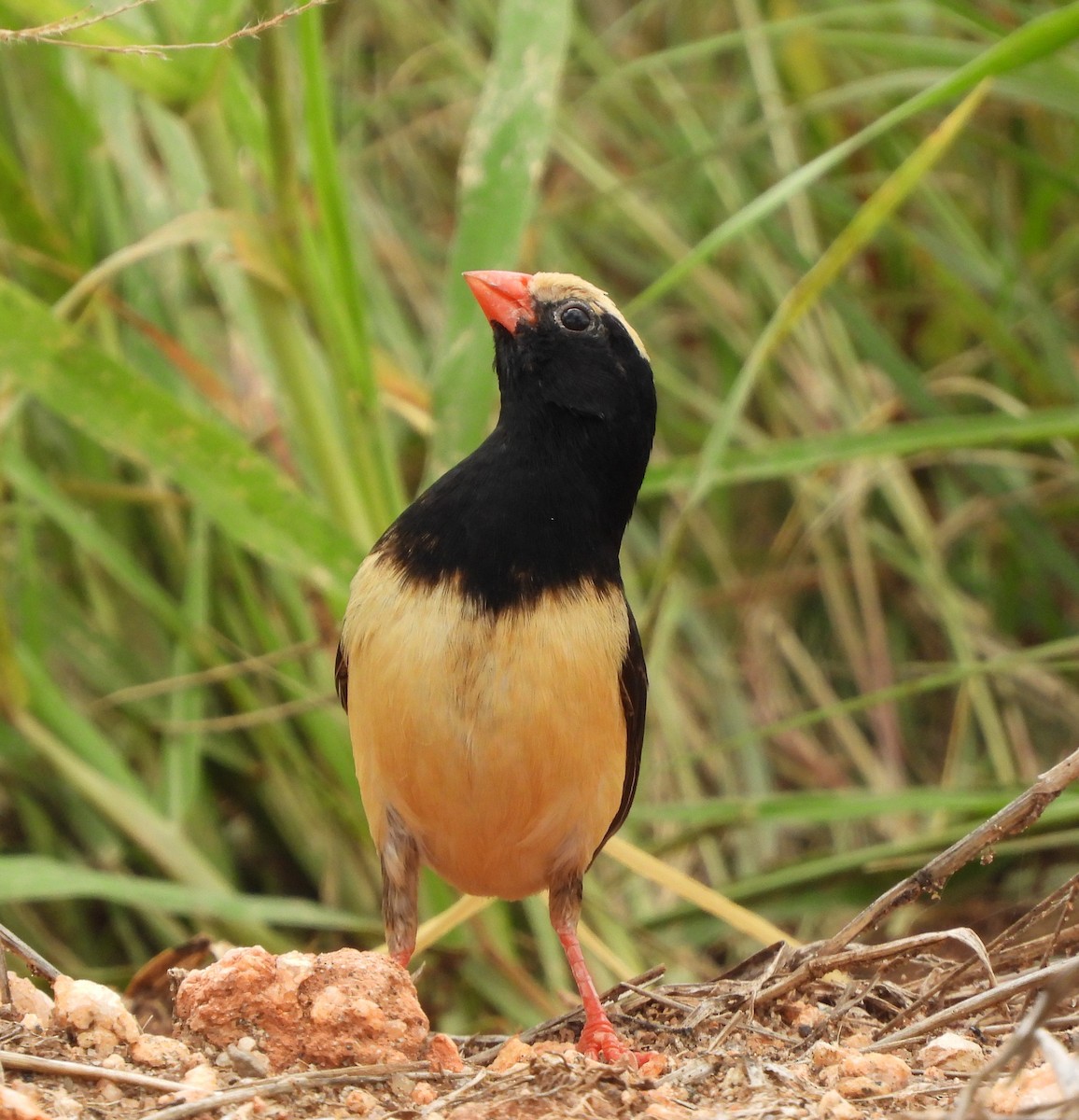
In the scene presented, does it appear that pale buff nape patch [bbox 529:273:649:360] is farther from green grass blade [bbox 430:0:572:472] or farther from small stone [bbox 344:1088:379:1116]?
small stone [bbox 344:1088:379:1116]

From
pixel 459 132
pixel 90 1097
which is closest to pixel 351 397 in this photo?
pixel 90 1097

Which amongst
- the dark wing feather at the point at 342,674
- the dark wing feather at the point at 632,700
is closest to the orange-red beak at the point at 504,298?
the dark wing feather at the point at 632,700

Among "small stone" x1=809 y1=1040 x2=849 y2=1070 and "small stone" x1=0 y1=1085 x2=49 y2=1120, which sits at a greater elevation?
"small stone" x1=0 y1=1085 x2=49 y2=1120

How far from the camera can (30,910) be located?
4.54 metres

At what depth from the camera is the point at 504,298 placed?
3.31 meters

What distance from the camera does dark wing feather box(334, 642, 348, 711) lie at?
3336 mm

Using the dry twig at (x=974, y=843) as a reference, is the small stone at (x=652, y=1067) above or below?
below

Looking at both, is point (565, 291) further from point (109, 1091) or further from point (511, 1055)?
point (109, 1091)

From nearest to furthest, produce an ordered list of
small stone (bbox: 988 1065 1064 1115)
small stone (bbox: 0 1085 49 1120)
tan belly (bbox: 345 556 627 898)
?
small stone (bbox: 0 1085 49 1120)
small stone (bbox: 988 1065 1064 1115)
tan belly (bbox: 345 556 627 898)

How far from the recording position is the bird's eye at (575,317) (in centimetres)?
327

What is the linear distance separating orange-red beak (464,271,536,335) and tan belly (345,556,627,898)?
0.60 m

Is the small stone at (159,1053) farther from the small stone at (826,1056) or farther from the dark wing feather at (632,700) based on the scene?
the dark wing feather at (632,700)

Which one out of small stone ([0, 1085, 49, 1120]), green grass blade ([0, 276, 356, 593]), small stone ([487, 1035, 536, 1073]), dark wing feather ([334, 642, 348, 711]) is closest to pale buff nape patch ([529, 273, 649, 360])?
green grass blade ([0, 276, 356, 593])

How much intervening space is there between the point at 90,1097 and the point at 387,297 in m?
3.57
